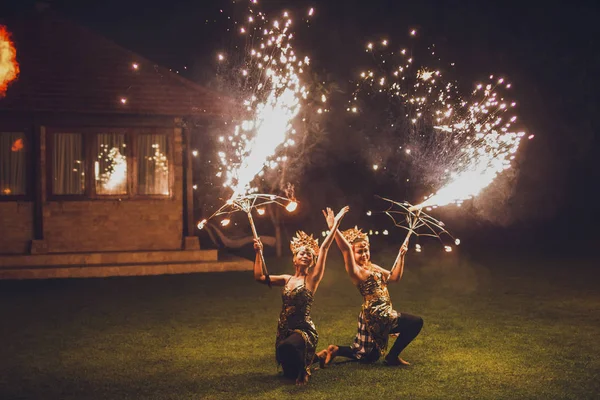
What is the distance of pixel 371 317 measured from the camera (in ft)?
25.1

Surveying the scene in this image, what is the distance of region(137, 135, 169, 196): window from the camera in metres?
17.3

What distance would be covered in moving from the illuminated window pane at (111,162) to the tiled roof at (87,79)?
902mm

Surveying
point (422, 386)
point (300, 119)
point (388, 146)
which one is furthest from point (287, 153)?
point (422, 386)

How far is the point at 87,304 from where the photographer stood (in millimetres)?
12227

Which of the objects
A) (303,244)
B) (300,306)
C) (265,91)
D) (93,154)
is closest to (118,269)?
(93,154)

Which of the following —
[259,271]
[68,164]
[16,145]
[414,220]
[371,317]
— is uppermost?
[16,145]

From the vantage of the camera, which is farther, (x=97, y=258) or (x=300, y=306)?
(x=97, y=258)

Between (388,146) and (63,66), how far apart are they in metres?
10.5

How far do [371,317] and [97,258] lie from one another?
33.2ft

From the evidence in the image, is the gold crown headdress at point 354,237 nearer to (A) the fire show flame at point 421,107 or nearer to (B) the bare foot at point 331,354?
(B) the bare foot at point 331,354

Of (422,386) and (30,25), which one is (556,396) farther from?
(30,25)

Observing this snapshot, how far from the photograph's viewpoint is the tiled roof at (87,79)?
1636 centimetres

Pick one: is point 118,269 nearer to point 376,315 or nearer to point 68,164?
point 68,164

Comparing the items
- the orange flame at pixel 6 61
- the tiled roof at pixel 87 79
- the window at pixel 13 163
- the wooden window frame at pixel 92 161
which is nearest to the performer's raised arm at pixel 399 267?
the tiled roof at pixel 87 79
